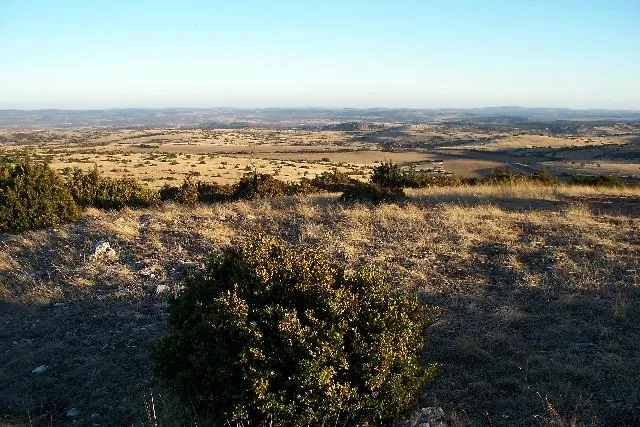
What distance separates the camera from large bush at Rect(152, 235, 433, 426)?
406 cm

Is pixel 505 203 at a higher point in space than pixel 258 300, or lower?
lower

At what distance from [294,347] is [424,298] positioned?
13.2ft

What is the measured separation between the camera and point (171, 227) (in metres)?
12.5

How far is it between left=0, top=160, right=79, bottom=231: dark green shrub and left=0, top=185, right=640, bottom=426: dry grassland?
0.67 metres

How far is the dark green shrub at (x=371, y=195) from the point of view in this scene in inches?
617

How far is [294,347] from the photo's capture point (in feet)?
13.7

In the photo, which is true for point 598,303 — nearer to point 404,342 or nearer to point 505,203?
point 404,342

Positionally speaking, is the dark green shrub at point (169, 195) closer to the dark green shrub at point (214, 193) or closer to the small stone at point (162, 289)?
the dark green shrub at point (214, 193)

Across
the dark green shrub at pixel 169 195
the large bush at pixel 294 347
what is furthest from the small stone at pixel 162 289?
the dark green shrub at pixel 169 195

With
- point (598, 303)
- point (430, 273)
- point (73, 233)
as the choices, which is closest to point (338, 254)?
point (430, 273)

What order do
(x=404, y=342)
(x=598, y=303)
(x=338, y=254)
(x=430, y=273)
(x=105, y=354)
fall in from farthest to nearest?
(x=338, y=254), (x=430, y=273), (x=598, y=303), (x=105, y=354), (x=404, y=342)

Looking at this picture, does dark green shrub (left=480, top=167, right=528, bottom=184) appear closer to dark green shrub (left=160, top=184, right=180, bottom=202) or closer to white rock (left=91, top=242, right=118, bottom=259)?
dark green shrub (left=160, top=184, right=180, bottom=202)

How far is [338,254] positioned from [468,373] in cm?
477

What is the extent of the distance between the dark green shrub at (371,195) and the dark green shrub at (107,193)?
610 cm
